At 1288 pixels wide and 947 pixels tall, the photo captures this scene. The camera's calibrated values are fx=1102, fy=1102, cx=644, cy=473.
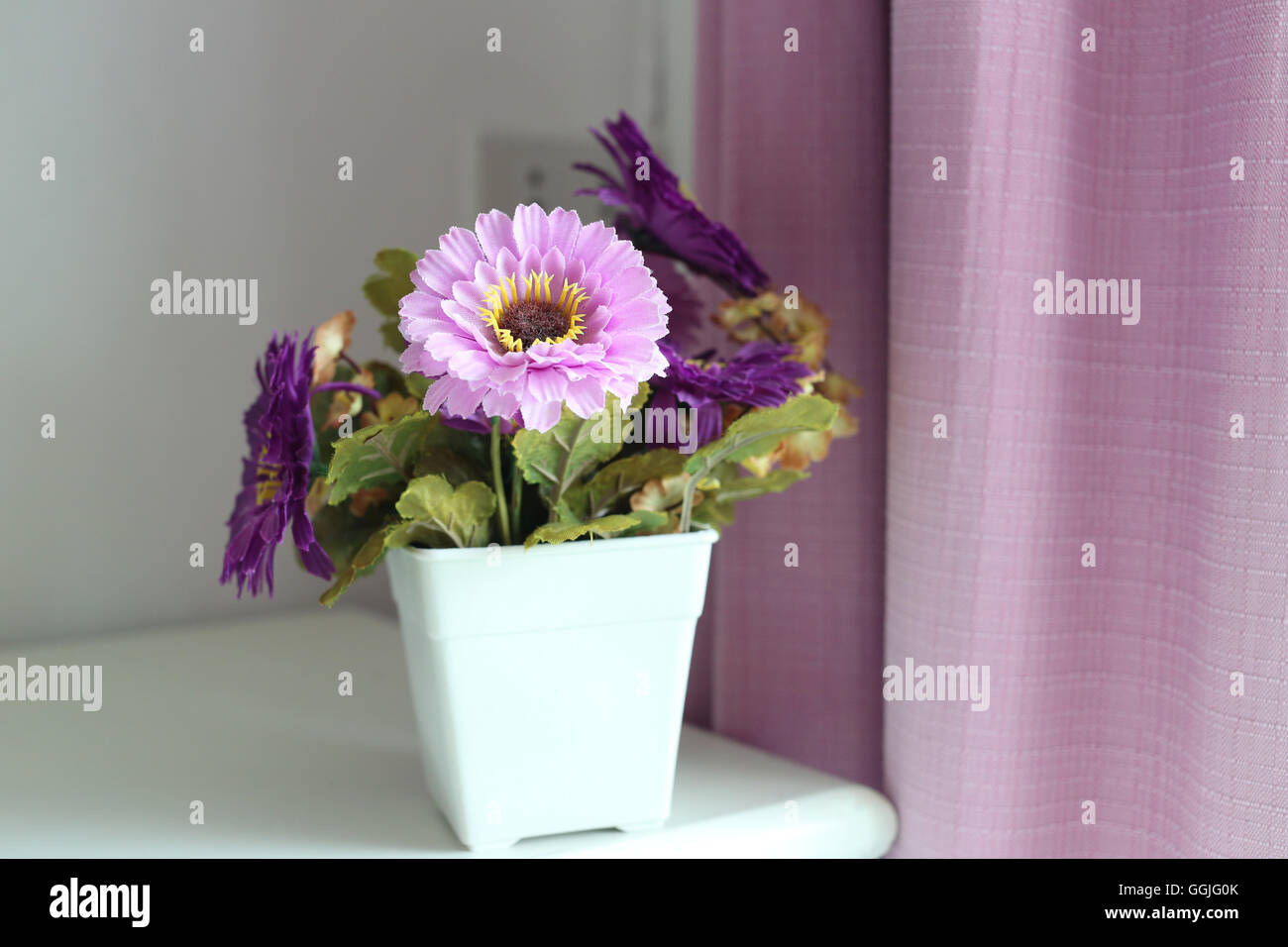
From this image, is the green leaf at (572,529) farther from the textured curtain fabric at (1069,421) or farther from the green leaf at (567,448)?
the textured curtain fabric at (1069,421)

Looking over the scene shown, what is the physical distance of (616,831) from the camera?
1.91 feet

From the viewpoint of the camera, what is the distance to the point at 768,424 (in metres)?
0.54

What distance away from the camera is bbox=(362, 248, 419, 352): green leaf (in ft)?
1.96

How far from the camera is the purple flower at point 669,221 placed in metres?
0.62

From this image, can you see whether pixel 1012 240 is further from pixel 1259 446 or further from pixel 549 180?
pixel 549 180

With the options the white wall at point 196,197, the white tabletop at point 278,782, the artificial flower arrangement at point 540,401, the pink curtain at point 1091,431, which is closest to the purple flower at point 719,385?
the artificial flower arrangement at point 540,401

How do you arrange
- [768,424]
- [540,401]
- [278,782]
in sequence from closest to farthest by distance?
[540,401] → [768,424] → [278,782]

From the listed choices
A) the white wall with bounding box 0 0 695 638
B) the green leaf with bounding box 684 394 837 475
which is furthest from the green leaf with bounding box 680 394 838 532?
the white wall with bounding box 0 0 695 638

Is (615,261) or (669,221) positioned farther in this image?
(669,221)

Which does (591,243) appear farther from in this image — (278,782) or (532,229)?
(278,782)

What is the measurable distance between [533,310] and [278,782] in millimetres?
356

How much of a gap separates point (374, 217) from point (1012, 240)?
25.0 inches

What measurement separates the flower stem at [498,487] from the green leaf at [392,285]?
0.40ft

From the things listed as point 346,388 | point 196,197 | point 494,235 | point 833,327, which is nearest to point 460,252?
point 494,235
